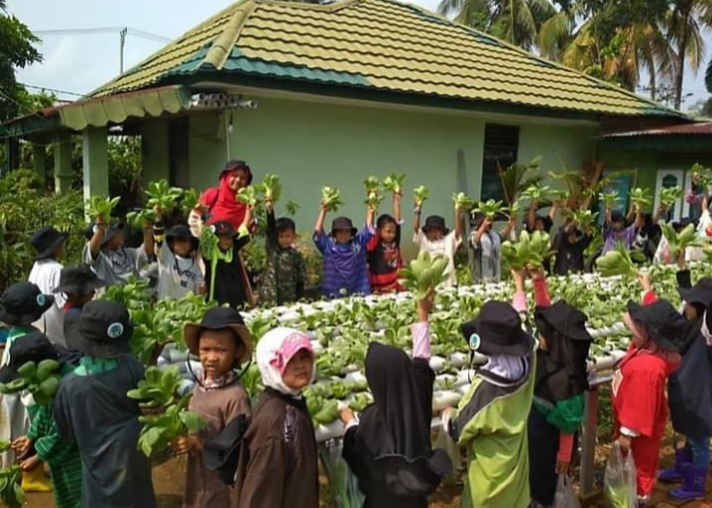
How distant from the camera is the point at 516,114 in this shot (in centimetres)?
969

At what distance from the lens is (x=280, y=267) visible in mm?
5141

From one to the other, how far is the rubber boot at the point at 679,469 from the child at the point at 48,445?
3589 millimetres

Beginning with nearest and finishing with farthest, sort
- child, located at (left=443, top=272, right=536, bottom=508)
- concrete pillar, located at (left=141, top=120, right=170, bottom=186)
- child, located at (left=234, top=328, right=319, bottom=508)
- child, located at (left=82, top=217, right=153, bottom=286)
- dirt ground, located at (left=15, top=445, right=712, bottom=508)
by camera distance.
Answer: child, located at (left=234, top=328, right=319, bottom=508) < child, located at (left=443, top=272, right=536, bottom=508) < dirt ground, located at (left=15, top=445, right=712, bottom=508) < child, located at (left=82, top=217, right=153, bottom=286) < concrete pillar, located at (left=141, top=120, right=170, bottom=186)


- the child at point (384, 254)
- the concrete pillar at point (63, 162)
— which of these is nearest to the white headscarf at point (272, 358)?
the child at point (384, 254)

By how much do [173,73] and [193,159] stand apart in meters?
1.43

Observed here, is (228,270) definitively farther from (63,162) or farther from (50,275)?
(63,162)

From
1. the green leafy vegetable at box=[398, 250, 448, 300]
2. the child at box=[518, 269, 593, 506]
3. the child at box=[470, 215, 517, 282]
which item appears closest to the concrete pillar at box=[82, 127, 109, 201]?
the child at box=[470, 215, 517, 282]

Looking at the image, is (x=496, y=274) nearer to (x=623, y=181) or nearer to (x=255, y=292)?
(x=255, y=292)

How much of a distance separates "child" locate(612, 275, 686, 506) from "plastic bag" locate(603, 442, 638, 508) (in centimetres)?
5

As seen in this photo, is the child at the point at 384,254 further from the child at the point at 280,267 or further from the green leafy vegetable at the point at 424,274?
the green leafy vegetable at the point at 424,274

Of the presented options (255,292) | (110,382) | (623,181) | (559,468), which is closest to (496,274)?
(255,292)

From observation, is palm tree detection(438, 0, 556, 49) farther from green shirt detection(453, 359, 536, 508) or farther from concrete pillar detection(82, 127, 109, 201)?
green shirt detection(453, 359, 536, 508)

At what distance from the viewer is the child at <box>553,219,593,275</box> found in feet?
23.2

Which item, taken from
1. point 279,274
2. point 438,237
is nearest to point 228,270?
point 279,274
